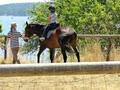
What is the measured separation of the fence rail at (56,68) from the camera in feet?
12.1

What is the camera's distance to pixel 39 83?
27.3ft

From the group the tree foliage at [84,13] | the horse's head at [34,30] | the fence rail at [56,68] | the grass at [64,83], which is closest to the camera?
the fence rail at [56,68]

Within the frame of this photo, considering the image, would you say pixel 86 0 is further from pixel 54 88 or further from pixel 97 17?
pixel 54 88

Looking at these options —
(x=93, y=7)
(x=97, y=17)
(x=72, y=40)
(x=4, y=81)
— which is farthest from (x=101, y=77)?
(x=93, y=7)

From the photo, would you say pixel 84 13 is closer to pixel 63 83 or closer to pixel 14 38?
pixel 14 38

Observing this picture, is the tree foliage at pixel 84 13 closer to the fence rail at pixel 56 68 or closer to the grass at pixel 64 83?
the grass at pixel 64 83

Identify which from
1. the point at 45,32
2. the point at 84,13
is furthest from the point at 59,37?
the point at 84,13

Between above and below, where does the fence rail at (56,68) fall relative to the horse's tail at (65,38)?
above

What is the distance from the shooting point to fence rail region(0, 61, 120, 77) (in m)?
3.69

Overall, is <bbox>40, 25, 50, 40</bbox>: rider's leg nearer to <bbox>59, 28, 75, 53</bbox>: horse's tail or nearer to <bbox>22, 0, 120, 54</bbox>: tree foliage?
<bbox>59, 28, 75, 53</bbox>: horse's tail

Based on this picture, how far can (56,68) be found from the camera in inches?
147

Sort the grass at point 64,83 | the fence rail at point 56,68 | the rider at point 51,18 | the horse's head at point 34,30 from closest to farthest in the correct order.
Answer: the fence rail at point 56,68, the grass at point 64,83, the rider at point 51,18, the horse's head at point 34,30

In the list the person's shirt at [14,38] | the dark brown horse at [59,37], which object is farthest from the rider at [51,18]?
the person's shirt at [14,38]

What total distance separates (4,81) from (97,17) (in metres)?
25.2
